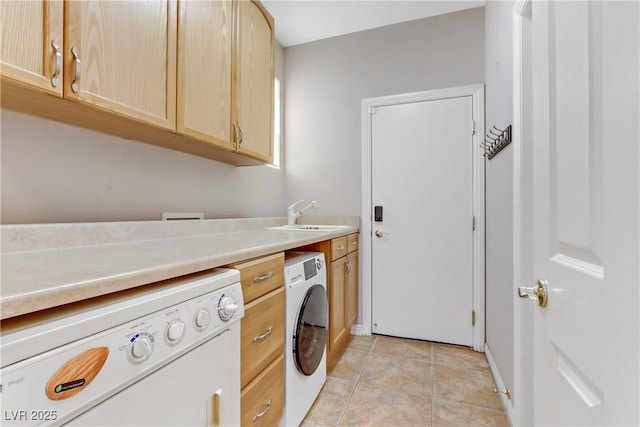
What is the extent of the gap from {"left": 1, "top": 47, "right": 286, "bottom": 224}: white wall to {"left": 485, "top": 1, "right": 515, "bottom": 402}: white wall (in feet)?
5.89

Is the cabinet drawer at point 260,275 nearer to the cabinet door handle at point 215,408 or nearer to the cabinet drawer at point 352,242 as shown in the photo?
the cabinet door handle at point 215,408

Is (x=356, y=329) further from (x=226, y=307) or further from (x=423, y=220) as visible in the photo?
(x=226, y=307)

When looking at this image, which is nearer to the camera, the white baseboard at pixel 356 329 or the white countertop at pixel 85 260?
the white countertop at pixel 85 260

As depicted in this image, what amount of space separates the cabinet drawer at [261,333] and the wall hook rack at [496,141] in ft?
4.48

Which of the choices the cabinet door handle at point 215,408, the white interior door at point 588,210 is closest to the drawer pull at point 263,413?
the cabinet door handle at point 215,408

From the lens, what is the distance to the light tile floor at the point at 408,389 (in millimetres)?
1457

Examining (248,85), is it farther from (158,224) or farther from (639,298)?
(639,298)

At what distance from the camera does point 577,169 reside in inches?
21.4

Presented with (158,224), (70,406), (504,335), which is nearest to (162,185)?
(158,224)

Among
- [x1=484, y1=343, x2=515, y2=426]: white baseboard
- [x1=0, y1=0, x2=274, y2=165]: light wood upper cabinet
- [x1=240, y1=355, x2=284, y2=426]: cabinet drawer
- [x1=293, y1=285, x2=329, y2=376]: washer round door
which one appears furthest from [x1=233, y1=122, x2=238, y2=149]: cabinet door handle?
[x1=484, y1=343, x2=515, y2=426]: white baseboard

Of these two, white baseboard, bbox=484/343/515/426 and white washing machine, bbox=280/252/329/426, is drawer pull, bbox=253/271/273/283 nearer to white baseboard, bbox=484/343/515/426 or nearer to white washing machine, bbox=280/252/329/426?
white washing machine, bbox=280/252/329/426

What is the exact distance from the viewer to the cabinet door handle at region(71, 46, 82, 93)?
0.87m

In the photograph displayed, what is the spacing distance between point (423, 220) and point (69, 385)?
7.45 ft

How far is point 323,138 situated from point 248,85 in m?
1.06
